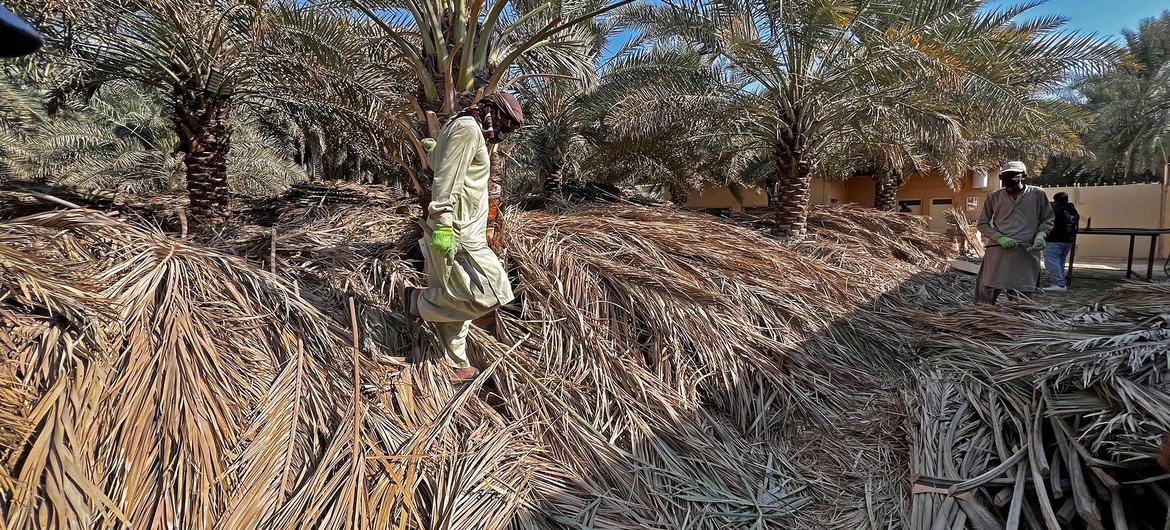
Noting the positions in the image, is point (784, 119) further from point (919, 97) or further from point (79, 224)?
point (79, 224)

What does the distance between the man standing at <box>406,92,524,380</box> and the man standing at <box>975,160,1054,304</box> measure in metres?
4.20

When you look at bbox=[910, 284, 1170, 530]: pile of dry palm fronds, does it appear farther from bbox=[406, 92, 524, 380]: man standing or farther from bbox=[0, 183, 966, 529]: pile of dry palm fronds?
bbox=[406, 92, 524, 380]: man standing

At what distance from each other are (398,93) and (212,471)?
456cm

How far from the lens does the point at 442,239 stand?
2.60 metres

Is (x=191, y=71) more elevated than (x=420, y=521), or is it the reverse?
(x=191, y=71)

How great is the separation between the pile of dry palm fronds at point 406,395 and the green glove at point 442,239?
2.30ft

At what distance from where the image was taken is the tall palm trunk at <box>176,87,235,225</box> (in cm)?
617

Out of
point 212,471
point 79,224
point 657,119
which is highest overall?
point 657,119

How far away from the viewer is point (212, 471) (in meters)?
2.01

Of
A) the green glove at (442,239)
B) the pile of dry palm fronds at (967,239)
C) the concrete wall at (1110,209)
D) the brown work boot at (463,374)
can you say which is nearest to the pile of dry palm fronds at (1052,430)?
the brown work boot at (463,374)

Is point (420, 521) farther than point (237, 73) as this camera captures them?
No

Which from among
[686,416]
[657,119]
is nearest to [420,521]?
[686,416]

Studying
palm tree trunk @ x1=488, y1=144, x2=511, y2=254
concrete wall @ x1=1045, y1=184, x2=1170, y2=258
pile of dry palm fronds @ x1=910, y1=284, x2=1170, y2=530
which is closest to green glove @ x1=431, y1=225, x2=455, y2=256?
palm tree trunk @ x1=488, y1=144, x2=511, y2=254

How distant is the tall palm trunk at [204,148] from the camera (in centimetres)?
617
